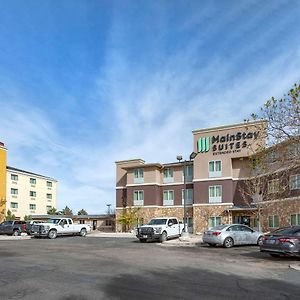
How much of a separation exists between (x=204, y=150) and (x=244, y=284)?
127ft

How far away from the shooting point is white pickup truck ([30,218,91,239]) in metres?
35.7

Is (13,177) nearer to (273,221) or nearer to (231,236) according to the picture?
(273,221)

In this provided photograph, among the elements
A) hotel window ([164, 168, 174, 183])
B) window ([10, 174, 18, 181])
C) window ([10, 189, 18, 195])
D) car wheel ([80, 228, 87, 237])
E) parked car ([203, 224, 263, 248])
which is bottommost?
car wheel ([80, 228, 87, 237])

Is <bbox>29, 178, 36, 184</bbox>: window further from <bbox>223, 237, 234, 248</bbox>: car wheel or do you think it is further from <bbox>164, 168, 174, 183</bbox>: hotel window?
<bbox>223, 237, 234, 248</bbox>: car wheel

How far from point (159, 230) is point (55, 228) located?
1165 centimetres

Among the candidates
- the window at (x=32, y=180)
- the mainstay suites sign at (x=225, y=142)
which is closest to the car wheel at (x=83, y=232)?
the mainstay suites sign at (x=225, y=142)

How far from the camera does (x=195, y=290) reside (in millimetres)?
9336

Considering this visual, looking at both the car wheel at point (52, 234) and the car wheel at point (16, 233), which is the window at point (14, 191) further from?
the car wheel at point (52, 234)

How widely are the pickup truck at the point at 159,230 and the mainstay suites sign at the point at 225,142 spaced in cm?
1755

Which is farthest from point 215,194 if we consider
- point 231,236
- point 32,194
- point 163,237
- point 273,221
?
point 32,194

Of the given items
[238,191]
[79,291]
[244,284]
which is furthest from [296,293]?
[238,191]

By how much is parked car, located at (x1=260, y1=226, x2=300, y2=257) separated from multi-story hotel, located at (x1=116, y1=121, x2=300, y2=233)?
23793 millimetres

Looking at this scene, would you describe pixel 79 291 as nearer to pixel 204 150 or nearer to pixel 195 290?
pixel 195 290

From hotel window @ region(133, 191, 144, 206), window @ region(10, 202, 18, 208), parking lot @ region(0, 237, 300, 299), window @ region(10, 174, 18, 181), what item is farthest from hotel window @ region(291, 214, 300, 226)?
window @ region(10, 174, 18, 181)
